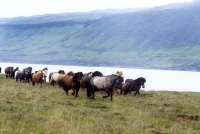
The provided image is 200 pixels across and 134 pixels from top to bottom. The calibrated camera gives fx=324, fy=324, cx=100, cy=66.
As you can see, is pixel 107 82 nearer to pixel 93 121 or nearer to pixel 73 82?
pixel 73 82

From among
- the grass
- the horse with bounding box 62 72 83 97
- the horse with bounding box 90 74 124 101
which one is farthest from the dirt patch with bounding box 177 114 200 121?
the horse with bounding box 62 72 83 97

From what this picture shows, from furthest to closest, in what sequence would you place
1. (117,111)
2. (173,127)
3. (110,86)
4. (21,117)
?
(110,86)
(117,111)
(173,127)
(21,117)

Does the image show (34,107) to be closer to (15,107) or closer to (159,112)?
(15,107)

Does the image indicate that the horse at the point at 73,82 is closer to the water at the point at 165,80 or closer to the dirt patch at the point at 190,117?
the dirt patch at the point at 190,117

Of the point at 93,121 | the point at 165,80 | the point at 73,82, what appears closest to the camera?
the point at 93,121

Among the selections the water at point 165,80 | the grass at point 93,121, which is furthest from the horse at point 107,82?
the water at point 165,80

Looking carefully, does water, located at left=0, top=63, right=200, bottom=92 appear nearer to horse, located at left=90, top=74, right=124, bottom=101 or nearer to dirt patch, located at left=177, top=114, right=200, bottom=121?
horse, located at left=90, top=74, right=124, bottom=101

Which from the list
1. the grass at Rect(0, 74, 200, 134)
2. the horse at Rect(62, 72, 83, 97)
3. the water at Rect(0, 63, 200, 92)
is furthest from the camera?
the water at Rect(0, 63, 200, 92)

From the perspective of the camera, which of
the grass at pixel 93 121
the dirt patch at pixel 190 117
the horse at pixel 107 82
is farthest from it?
the horse at pixel 107 82

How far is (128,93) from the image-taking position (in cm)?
3441

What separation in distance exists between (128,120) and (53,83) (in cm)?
2328

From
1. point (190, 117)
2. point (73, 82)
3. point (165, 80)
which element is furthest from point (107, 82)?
point (165, 80)

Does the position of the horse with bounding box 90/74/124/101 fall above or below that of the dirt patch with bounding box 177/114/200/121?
above

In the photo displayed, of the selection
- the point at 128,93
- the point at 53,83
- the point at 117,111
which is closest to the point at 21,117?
the point at 117,111
